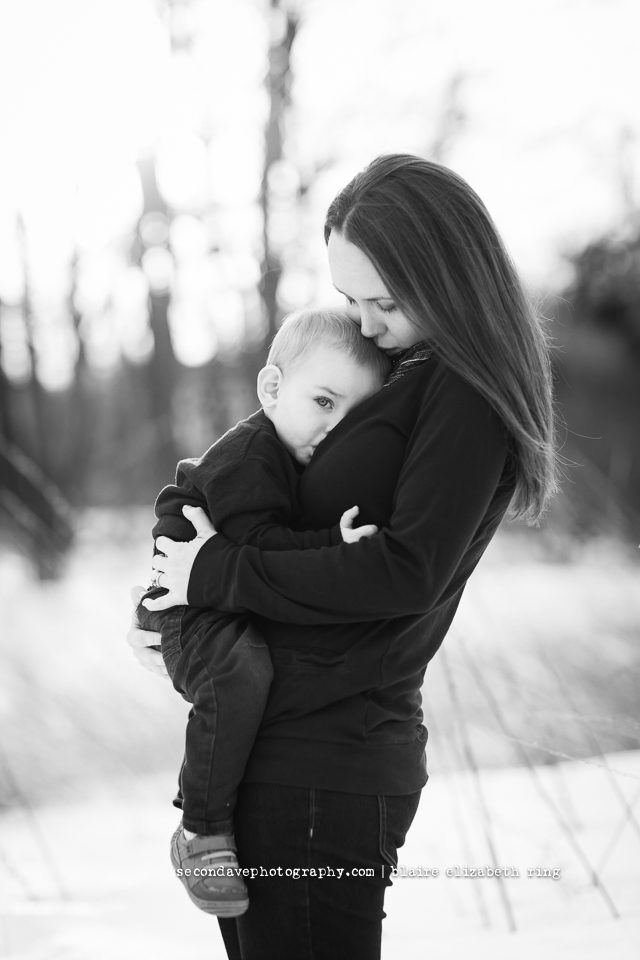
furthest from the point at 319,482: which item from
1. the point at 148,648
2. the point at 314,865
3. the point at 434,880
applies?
the point at 434,880

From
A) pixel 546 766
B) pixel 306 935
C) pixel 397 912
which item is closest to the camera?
pixel 306 935

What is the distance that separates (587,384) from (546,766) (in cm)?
581

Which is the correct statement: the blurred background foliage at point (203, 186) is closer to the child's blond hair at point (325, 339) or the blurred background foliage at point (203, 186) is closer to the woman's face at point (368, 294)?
the child's blond hair at point (325, 339)

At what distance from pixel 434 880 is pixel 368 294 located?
2160mm

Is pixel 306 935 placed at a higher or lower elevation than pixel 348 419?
lower

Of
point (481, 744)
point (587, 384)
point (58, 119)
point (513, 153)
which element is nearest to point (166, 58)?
point (58, 119)

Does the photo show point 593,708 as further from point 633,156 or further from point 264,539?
point 633,156

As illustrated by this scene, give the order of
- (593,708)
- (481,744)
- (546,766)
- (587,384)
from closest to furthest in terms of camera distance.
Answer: (546,766) → (593,708) → (481,744) → (587,384)

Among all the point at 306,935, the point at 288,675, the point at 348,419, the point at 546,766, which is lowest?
the point at 546,766

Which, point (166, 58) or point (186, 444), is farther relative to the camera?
point (186, 444)

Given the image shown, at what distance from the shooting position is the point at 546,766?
11.8ft

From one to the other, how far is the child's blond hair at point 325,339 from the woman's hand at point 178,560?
0.30 metres

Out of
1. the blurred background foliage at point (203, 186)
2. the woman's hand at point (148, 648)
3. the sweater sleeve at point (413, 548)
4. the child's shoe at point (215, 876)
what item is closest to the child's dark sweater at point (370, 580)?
the sweater sleeve at point (413, 548)

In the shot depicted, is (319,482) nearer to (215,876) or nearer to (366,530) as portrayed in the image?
(366,530)
